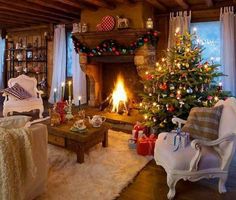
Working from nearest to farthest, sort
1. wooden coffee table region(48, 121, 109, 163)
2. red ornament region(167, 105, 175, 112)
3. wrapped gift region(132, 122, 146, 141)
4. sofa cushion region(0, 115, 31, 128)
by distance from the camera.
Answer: sofa cushion region(0, 115, 31, 128) → wooden coffee table region(48, 121, 109, 163) → red ornament region(167, 105, 175, 112) → wrapped gift region(132, 122, 146, 141)

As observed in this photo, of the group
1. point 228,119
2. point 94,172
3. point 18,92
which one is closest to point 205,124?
point 228,119

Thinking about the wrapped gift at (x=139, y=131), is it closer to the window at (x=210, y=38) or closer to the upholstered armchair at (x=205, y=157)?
the upholstered armchair at (x=205, y=157)

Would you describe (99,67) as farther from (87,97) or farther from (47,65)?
(47,65)

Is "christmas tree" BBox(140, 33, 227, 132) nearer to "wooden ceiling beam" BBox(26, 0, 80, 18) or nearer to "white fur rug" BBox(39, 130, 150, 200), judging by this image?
"white fur rug" BBox(39, 130, 150, 200)

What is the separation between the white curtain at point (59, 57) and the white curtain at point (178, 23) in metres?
3.08

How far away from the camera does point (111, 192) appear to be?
2.54 m

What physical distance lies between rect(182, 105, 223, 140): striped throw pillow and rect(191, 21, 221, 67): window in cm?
282

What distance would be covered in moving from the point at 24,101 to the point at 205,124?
12.7ft

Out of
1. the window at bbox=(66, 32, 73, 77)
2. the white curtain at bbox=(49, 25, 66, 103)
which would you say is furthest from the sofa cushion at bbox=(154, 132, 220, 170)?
the window at bbox=(66, 32, 73, 77)

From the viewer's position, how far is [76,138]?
10.4 ft

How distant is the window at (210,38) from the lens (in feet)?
17.2

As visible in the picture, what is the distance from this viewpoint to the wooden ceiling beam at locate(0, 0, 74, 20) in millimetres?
5093

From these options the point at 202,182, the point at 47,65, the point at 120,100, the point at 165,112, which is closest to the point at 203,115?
the point at 202,182

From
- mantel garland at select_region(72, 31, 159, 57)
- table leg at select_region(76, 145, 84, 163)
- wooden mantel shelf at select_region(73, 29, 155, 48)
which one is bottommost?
table leg at select_region(76, 145, 84, 163)
